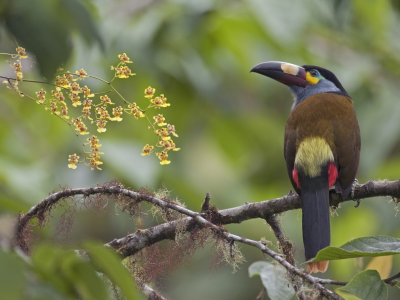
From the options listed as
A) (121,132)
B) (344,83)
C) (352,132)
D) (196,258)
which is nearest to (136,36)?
(121,132)

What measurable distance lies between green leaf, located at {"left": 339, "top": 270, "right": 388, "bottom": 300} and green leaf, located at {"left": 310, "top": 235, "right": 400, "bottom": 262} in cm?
6

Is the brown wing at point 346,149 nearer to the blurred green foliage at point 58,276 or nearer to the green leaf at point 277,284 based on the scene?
the green leaf at point 277,284

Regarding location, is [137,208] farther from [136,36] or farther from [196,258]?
[196,258]

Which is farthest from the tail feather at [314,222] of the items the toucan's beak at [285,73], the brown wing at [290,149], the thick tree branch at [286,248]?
the toucan's beak at [285,73]

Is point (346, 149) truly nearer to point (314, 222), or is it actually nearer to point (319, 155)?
point (319, 155)

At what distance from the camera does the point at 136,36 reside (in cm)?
397

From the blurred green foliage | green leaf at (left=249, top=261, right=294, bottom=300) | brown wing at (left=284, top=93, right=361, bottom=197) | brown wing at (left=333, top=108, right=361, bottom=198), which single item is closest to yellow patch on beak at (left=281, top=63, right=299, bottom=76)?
brown wing at (left=284, top=93, right=361, bottom=197)

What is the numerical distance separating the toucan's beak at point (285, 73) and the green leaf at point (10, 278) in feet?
7.96

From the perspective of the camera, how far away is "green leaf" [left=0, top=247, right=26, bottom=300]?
0.76 metres

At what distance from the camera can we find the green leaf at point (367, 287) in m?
1.24

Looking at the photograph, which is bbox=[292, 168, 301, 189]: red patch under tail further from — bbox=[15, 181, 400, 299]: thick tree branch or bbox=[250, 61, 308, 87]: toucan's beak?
bbox=[250, 61, 308, 87]: toucan's beak

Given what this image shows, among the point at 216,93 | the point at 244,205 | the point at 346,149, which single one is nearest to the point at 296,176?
the point at 346,149

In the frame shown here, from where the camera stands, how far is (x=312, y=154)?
8.36ft

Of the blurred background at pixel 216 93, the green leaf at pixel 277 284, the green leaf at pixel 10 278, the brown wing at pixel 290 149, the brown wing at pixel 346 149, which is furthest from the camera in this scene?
the blurred background at pixel 216 93
